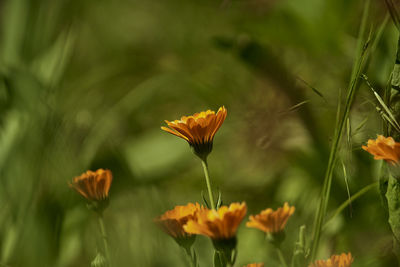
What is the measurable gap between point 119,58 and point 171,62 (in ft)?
0.59

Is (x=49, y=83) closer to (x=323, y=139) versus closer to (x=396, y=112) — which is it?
(x=323, y=139)

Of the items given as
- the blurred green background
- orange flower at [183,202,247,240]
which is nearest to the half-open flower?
orange flower at [183,202,247,240]

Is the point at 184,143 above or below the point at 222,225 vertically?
below

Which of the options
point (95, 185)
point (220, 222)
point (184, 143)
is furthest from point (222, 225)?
point (184, 143)

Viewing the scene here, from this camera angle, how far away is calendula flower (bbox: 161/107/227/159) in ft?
0.95

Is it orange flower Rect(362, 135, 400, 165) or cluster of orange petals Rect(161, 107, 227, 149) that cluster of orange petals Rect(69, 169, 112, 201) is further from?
orange flower Rect(362, 135, 400, 165)

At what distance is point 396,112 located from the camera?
328mm

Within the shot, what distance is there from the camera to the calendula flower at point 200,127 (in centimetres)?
29

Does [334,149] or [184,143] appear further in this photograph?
[184,143]

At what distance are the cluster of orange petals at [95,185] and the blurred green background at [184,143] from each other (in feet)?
0.19

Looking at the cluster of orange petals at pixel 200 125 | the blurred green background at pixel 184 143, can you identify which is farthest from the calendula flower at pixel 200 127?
the blurred green background at pixel 184 143

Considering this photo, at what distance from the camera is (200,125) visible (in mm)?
293

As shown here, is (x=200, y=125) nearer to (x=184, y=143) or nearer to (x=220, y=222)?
(x=220, y=222)

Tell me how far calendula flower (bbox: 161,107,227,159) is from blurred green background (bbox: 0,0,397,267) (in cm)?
11
